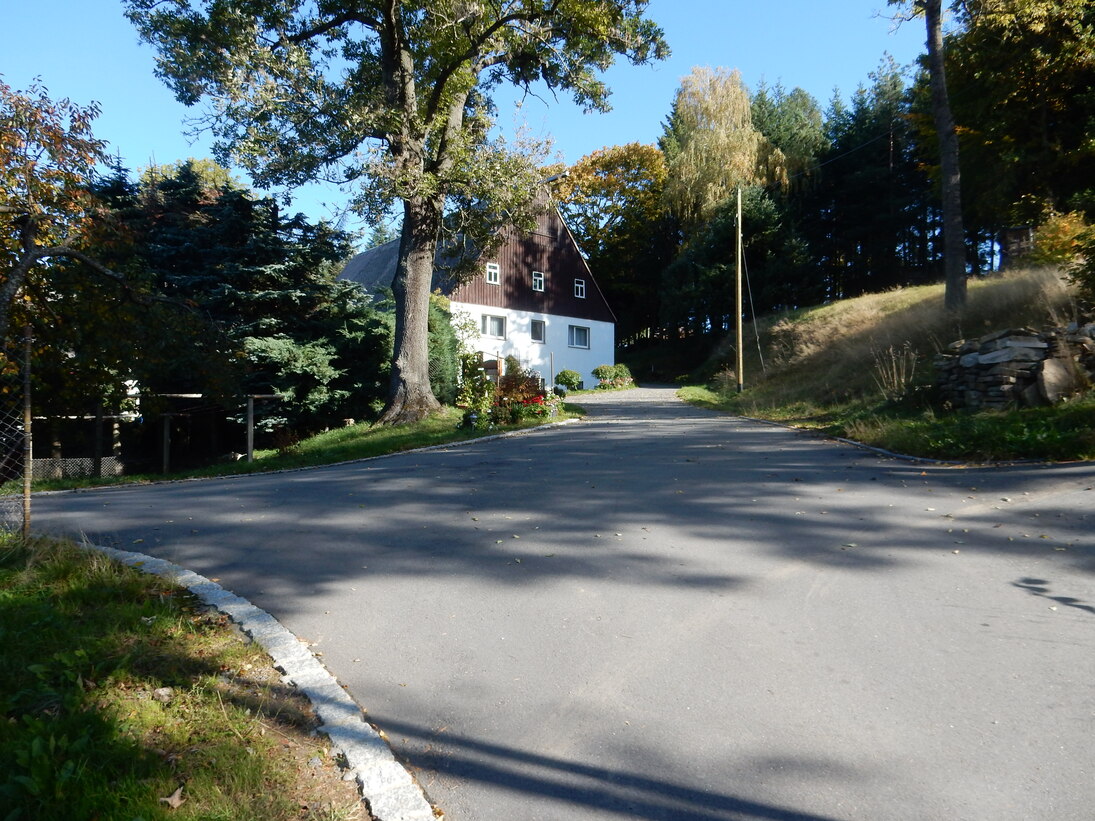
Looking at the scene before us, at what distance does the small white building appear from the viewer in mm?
36219

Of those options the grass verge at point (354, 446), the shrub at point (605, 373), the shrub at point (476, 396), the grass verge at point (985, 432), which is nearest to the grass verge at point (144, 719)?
the grass verge at point (985, 432)

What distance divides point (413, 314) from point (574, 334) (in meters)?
22.6

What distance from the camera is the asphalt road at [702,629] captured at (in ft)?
10.4

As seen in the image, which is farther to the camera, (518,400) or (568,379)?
(568,379)

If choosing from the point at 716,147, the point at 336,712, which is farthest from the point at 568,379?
the point at 336,712

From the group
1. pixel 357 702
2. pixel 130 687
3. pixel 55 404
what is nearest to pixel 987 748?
pixel 357 702

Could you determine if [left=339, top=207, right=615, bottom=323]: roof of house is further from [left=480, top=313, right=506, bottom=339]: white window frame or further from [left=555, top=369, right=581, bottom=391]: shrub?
[left=555, top=369, right=581, bottom=391]: shrub

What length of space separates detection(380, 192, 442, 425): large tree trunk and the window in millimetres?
17312

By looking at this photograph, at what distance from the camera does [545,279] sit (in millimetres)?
39219

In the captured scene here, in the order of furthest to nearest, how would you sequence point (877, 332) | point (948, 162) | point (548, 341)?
point (548, 341) → point (877, 332) → point (948, 162)

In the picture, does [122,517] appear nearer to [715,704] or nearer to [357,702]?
[357,702]

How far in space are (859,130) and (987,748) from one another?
148 ft

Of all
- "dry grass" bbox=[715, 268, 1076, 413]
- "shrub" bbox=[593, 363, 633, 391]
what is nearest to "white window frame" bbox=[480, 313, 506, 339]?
"shrub" bbox=[593, 363, 633, 391]

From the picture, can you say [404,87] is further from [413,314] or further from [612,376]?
[612,376]
